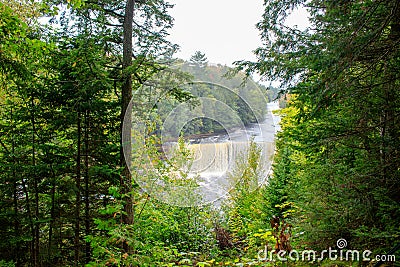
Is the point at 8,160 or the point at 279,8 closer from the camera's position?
the point at 279,8

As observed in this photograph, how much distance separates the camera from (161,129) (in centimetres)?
301

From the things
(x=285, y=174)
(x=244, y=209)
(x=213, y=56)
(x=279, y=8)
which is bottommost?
(x=244, y=209)

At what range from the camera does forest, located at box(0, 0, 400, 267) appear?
2537 mm

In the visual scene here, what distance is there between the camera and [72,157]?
14.0ft

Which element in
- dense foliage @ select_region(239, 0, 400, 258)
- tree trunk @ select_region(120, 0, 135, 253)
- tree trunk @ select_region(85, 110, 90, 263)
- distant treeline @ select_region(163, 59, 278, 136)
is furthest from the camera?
tree trunk @ select_region(85, 110, 90, 263)

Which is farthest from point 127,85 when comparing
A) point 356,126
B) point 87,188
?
point 356,126

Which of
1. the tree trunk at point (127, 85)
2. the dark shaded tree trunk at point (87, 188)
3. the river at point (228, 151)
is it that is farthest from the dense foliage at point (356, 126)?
the dark shaded tree trunk at point (87, 188)

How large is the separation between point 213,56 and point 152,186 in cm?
196

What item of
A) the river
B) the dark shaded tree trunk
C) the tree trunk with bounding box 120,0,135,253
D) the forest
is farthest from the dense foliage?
the dark shaded tree trunk

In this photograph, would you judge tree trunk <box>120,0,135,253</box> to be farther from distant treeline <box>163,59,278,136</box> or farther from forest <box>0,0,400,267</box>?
distant treeline <box>163,59,278,136</box>

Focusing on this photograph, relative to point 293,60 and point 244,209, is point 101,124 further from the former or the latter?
point 244,209

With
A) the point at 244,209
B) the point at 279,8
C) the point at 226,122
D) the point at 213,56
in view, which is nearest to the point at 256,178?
→ the point at 226,122

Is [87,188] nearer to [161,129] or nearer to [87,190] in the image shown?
[87,190]

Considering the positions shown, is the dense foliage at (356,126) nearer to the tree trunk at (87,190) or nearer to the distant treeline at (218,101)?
the distant treeline at (218,101)
